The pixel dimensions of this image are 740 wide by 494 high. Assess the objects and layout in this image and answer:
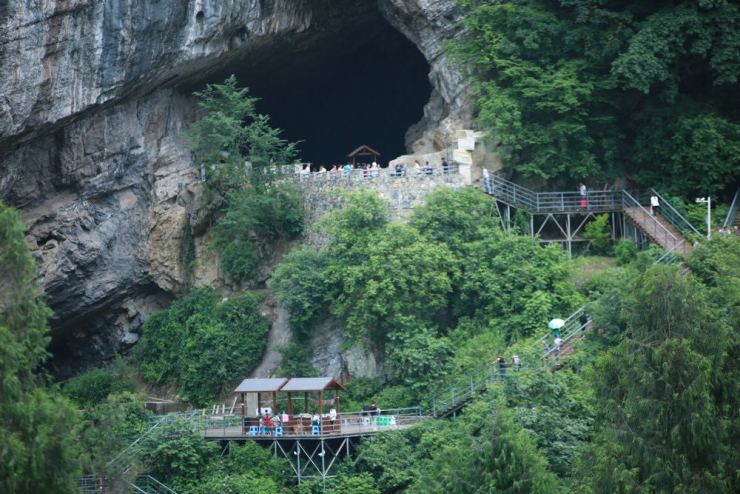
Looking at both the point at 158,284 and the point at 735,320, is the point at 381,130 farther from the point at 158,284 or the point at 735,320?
the point at 735,320

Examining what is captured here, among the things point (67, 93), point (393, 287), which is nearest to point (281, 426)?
point (393, 287)

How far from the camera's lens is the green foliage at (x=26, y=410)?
2883 cm

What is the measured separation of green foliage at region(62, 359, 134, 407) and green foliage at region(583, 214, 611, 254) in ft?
41.4

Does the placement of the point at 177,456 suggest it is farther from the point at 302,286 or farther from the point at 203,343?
the point at 302,286

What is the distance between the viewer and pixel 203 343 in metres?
41.4

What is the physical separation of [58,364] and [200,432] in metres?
9.15

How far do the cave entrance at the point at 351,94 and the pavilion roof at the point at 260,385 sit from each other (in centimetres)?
1280

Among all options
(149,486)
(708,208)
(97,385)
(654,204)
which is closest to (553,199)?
(654,204)

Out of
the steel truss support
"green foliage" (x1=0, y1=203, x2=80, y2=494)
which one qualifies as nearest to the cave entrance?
the steel truss support

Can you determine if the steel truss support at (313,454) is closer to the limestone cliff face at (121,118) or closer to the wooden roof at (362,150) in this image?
the limestone cliff face at (121,118)

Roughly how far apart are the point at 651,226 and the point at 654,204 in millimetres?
716

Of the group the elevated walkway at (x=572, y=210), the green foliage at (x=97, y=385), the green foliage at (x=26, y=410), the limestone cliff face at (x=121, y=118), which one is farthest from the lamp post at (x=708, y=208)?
the green foliage at (x=26, y=410)

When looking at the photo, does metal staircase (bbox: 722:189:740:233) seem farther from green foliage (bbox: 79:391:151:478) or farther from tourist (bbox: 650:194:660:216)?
green foliage (bbox: 79:391:151:478)

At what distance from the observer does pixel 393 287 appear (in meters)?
38.7
